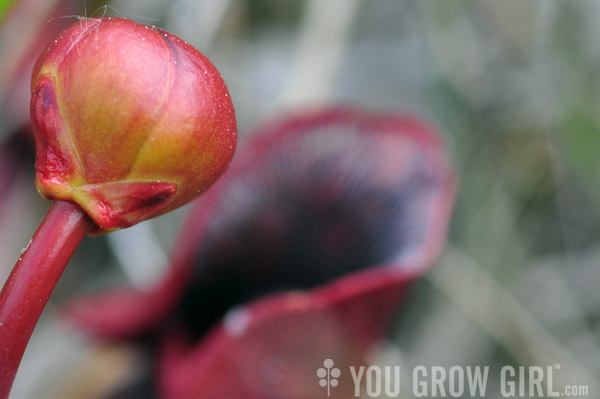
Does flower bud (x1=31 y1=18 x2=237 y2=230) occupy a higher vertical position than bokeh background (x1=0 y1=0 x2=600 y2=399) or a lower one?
higher

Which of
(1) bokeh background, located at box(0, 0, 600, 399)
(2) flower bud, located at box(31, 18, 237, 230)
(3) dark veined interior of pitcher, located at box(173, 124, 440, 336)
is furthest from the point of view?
(1) bokeh background, located at box(0, 0, 600, 399)

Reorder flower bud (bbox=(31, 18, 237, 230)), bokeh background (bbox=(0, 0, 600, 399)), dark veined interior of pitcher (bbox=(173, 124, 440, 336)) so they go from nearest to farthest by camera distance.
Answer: flower bud (bbox=(31, 18, 237, 230))
dark veined interior of pitcher (bbox=(173, 124, 440, 336))
bokeh background (bbox=(0, 0, 600, 399))

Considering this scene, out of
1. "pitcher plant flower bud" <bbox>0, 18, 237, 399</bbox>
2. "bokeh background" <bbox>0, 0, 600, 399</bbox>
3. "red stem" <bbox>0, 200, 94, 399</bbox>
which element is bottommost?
"bokeh background" <bbox>0, 0, 600, 399</bbox>

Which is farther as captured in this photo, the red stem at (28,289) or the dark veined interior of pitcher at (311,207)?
the dark veined interior of pitcher at (311,207)

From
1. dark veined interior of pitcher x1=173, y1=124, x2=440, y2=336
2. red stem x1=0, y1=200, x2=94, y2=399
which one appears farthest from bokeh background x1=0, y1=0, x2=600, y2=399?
red stem x1=0, y1=200, x2=94, y2=399

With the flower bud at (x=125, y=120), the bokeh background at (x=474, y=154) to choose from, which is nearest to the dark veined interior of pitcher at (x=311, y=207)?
the bokeh background at (x=474, y=154)

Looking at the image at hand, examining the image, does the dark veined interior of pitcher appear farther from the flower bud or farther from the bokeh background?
the flower bud

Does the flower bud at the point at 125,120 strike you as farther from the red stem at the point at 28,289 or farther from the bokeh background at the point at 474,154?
the bokeh background at the point at 474,154

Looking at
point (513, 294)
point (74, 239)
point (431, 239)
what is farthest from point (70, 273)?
point (74, 239)
